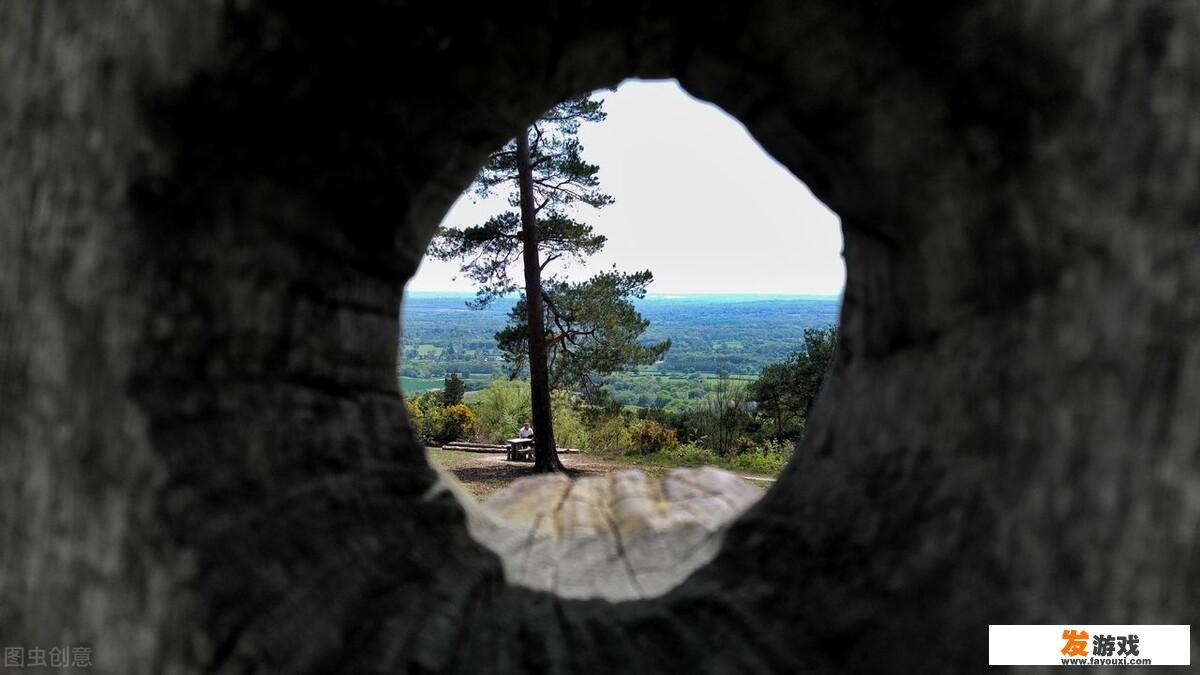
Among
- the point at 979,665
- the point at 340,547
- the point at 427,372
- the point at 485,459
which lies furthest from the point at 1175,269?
the point at 427,372

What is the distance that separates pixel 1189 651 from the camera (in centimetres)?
59

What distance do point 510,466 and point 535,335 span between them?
306 centimetres

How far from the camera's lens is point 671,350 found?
59.1 m

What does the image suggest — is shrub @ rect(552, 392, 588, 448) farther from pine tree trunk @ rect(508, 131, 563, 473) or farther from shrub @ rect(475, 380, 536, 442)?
pine tree trunk @ rect(508, 131, 563, 473)

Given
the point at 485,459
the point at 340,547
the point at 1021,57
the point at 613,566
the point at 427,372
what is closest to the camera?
the point at 1021,57

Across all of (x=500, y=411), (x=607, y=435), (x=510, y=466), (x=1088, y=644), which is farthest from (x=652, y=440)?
(x=1088, y=644)

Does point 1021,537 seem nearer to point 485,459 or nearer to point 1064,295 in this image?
point 1064,295

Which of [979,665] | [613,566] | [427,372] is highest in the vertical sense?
[979,665]

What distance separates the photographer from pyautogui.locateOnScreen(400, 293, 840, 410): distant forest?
72581 millimetres

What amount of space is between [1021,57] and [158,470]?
0.97m

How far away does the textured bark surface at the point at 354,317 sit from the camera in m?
0.63

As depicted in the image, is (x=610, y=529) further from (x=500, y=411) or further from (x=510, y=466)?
(x=500, y=411)

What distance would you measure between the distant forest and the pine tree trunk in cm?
3764

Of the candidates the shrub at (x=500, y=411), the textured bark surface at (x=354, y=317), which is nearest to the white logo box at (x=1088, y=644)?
the textured bark surface at (x=354, y=317)
